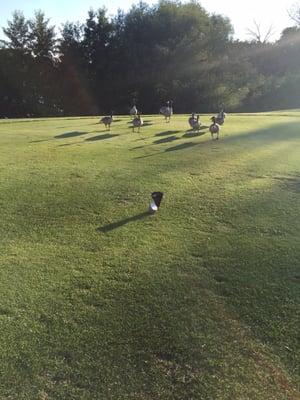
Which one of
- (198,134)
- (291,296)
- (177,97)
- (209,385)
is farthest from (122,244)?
(177,97)

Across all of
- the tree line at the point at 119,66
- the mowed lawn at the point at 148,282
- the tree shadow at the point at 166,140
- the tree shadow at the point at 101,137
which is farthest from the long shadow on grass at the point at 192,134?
the tree line at the point at 119,66

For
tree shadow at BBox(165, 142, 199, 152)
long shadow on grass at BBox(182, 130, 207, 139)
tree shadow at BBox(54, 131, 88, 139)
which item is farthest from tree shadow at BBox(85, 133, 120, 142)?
tree shadow at BBox(165, 142, 199, 152)

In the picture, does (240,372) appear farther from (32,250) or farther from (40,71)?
(40,71)

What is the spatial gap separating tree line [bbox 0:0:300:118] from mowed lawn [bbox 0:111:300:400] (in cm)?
3059

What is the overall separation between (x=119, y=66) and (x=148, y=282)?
35838 mm

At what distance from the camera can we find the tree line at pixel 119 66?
37.7 metres

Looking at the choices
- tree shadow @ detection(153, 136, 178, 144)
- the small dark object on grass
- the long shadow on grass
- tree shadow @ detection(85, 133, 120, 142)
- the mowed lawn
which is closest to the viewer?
the mowed lawn

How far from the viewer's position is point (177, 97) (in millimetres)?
38250

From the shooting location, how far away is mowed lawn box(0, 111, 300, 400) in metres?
3.49

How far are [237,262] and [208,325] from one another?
1.14 metres

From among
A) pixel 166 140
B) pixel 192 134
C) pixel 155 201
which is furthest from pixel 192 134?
pixel 155 201

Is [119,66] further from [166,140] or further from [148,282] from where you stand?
[148,282]

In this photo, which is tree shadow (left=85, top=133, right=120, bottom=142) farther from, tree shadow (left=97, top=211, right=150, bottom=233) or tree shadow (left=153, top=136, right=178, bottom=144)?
tree shadow (left=97, top=211, right=150, bottom=233)

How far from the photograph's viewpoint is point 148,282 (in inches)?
182
